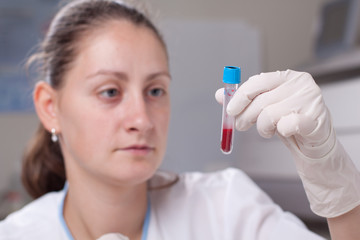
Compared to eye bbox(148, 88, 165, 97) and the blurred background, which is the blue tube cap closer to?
eye bbox(148, 88, 165, 97)

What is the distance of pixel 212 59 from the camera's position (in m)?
2.52

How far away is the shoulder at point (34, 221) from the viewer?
1.10 meters

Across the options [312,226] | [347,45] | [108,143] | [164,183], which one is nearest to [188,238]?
[164,183]

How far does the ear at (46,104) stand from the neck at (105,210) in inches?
7.3

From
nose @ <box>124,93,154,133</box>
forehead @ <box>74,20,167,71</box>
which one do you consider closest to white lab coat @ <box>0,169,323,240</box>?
nose @ <box>124,93,154,133</box>

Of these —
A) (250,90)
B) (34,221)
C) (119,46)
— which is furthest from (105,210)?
(250,90)

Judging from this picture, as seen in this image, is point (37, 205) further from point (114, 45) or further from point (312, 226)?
point (312, 226)

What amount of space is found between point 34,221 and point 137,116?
47cm

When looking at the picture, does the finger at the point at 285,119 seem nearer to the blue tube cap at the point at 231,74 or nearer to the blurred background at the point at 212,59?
the blue tube cap at the point at 231,74

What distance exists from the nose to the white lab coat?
32 cm

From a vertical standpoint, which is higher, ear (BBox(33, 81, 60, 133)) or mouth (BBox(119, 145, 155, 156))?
ear (BBox(33, 81, 60, 133))

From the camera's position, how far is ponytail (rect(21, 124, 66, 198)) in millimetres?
1360

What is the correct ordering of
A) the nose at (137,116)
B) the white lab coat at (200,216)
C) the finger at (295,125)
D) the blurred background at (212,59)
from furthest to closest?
the blurred background at (212,59), the white lab coat at (200,216), the nose at (137,116), the finger at (295,125)

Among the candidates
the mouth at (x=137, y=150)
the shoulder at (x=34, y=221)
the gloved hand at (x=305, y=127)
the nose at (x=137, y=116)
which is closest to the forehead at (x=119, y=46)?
the nose at (x=137, y=116)
